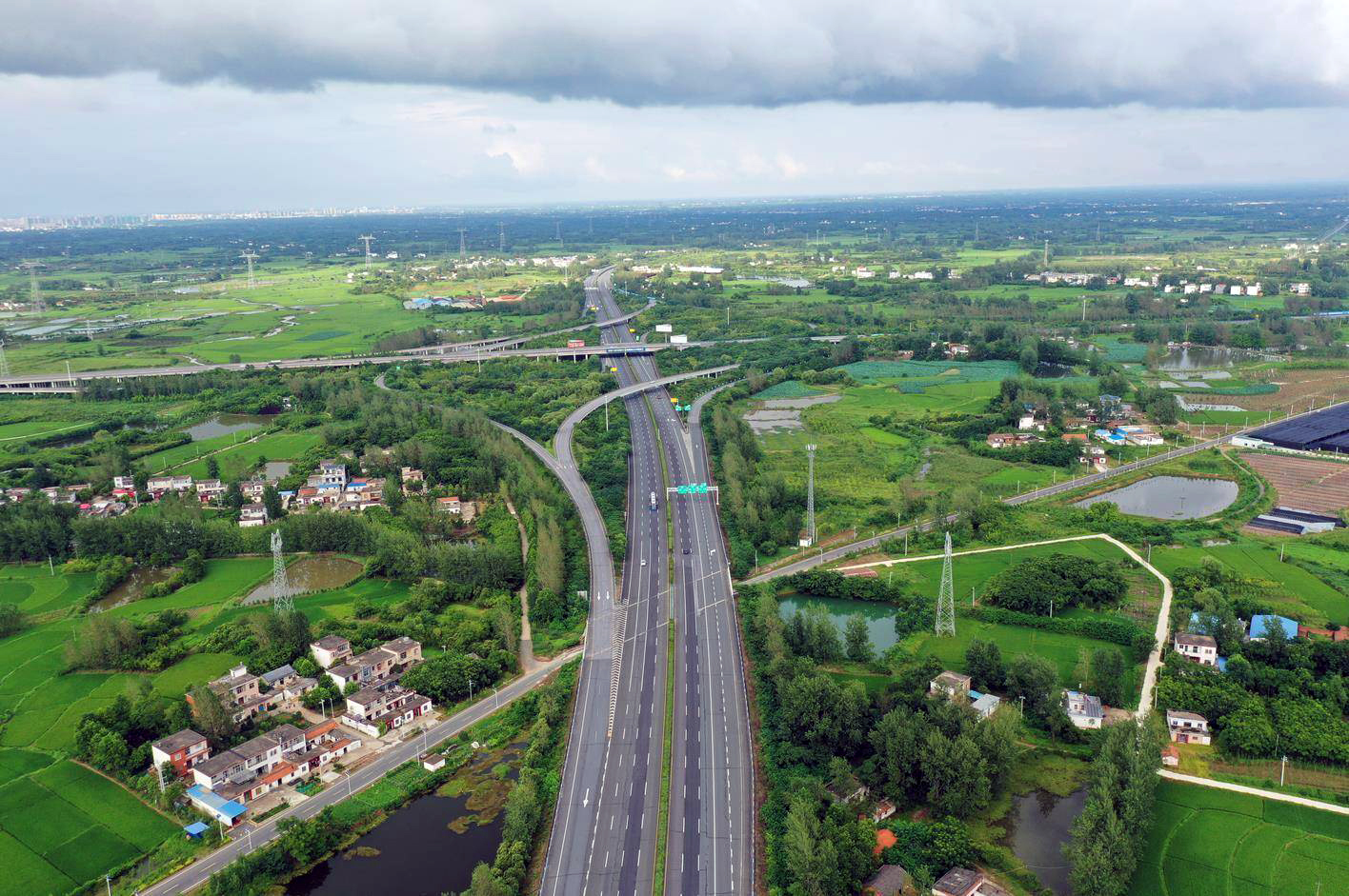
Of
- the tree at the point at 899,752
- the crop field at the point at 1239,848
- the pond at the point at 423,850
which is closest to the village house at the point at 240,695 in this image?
the pond at the point at 423,850

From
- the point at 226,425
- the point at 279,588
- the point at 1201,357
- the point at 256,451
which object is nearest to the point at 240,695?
the point at 279,588

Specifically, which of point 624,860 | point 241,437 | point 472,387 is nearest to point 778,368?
point 472,387

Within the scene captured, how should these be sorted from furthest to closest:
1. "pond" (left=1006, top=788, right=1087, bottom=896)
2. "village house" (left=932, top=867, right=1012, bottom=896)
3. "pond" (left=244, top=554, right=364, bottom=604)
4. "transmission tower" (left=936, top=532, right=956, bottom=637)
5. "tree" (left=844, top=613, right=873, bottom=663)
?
"pond" (left=244, top=554, right=364, bottom=604) < "transmission tower" (left=936, top=532, right=956, bottom=637) < "tree" (left=844, top=613, right=873, bottom=663) < "pond" (left=1006, top=788, right=1087, bottom=896) < "village house" (left=932, top=867, right=1012, bottom=896)

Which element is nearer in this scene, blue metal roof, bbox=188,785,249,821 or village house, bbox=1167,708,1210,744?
blue metal roof, bbox=188,785,249,821

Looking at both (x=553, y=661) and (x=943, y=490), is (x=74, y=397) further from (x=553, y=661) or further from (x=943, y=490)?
(x=943, y=490)

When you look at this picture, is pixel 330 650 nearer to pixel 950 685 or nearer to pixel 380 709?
pixel 380 709

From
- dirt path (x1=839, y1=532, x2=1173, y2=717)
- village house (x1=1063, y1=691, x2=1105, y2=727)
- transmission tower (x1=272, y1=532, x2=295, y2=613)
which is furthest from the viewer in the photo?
Result: transmission tower (x1=272, y1=532, x2=295, y2=613)

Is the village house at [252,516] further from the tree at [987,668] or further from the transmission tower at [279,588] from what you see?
the tree at [987,668]

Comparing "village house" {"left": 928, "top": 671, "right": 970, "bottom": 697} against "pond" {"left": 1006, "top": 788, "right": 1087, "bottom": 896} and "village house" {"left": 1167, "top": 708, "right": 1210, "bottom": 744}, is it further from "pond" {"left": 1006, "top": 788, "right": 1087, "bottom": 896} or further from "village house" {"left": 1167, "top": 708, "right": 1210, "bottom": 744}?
"village house" {"left": 1167, "top": 708, "right": 1210, "bottom": 744}

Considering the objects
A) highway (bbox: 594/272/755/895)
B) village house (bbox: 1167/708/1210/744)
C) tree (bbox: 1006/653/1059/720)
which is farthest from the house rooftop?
village house (bbox: 1167/708/1210/744)

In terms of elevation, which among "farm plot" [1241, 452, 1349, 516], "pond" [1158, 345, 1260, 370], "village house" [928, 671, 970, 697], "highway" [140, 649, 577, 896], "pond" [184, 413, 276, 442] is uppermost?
"pond" [1158, 345, 1260, 370]
